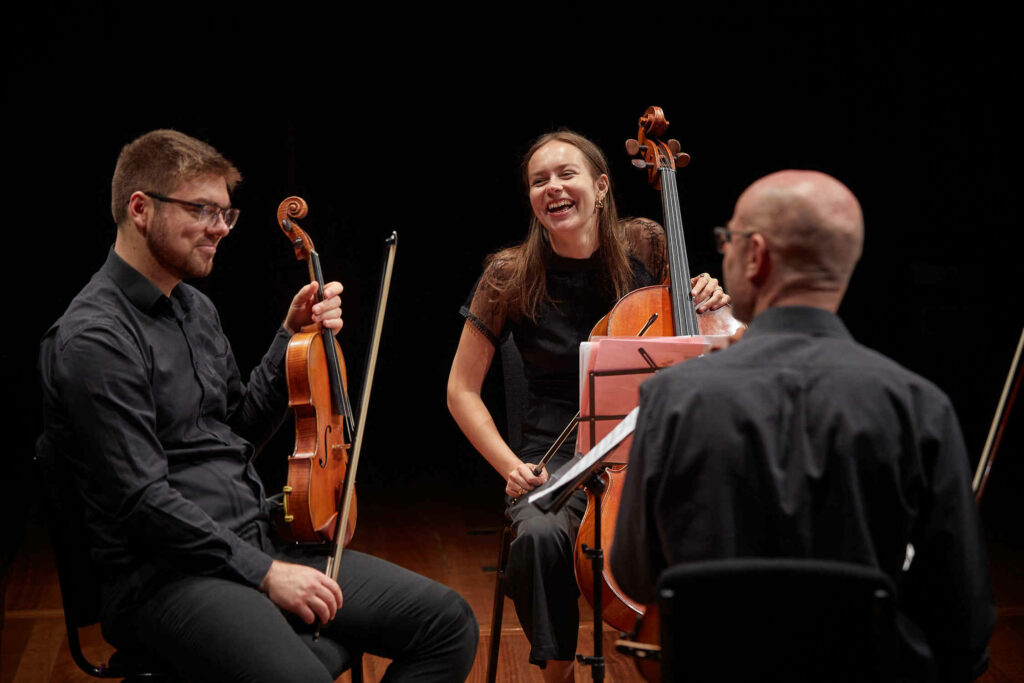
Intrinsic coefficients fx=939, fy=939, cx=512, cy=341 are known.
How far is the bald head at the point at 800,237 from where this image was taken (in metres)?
1.21

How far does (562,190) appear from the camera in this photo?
2395 millimetres

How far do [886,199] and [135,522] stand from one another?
3998 mm

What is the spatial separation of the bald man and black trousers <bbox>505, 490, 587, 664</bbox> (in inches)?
33.2

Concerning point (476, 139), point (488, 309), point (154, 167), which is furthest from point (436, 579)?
point (476, 139)

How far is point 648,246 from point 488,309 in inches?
18.3

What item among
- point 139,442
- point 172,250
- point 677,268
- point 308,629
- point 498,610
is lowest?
point 498,610

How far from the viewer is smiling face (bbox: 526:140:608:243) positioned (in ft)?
7.88

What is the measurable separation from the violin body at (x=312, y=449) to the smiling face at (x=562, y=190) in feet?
2.36

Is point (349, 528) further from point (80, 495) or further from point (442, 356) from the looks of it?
point (442, 356)

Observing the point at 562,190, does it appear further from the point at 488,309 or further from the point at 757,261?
the point at 757,261

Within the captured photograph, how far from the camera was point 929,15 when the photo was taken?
419 cm

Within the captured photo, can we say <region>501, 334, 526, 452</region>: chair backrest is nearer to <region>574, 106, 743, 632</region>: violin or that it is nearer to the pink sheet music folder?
<region>574, 106, 743, 632</region>: violin

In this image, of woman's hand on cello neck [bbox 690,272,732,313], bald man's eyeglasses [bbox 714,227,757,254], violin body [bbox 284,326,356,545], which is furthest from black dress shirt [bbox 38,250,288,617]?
woman's hand on cello neck [bbox 690,272,732,313]

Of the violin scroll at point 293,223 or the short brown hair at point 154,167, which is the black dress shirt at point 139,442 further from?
the violin scroll at point 293,223
